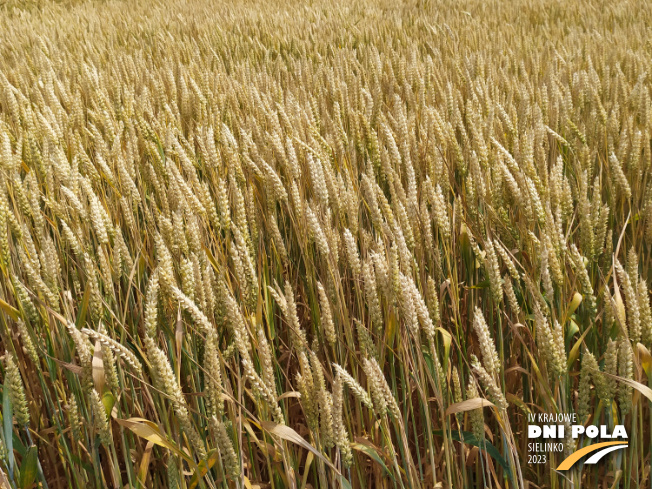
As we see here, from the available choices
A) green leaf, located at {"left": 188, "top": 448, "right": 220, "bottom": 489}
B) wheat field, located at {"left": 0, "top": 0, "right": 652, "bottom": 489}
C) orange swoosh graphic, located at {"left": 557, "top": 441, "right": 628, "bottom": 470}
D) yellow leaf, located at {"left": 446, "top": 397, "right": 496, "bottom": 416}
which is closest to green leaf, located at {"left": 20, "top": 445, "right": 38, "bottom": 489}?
wheat field, located at {"left": 0, "top": 0, "right": 652, "bottom": 489}

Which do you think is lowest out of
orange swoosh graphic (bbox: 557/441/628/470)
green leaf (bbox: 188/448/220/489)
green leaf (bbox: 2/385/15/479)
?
orange swoosh graphic (bbox: 557/441/628/470)

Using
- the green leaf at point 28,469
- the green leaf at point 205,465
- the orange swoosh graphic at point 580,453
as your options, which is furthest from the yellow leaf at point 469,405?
the green leaf at point 28,469

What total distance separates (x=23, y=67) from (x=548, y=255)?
260 centimetres

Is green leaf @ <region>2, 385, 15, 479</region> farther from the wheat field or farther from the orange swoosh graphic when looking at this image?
the orange swoosh graphic

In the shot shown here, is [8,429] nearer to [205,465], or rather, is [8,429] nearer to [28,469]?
[28,469]

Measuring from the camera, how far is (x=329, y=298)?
0.89 metres

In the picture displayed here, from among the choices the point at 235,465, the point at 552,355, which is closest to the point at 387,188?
the point at 552,355

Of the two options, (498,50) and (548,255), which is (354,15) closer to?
(498,50)

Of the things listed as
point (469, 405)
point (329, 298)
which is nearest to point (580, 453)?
point (469, 405)

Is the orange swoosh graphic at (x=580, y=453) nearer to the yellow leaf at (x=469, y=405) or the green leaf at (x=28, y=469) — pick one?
the yellow leaf at (x=469, y=405)

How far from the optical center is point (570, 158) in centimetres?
147

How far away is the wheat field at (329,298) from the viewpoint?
2.16ft

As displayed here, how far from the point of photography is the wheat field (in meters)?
0.66

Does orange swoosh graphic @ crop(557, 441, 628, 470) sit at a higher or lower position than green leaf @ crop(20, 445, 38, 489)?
lower
